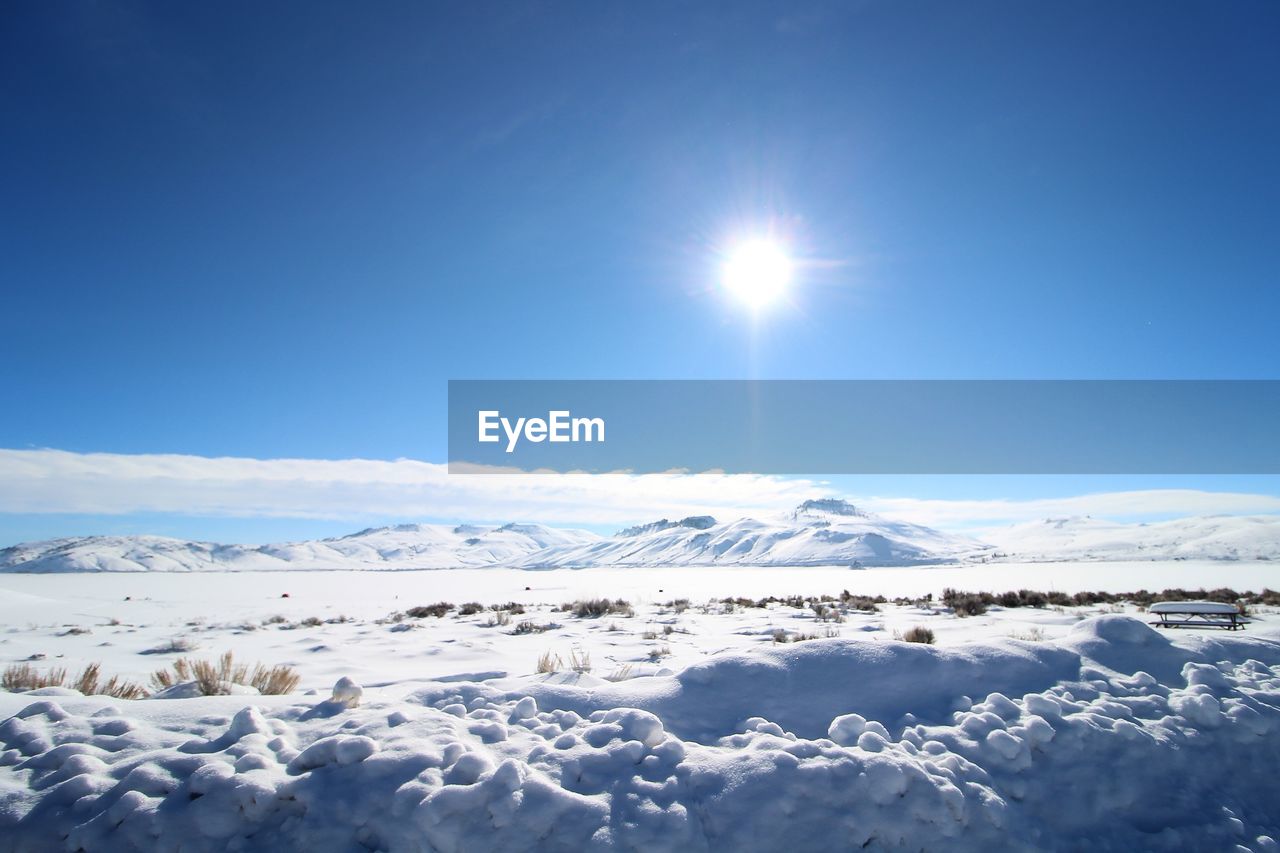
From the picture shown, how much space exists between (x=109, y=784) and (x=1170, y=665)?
8.12 m

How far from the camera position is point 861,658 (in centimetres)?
545

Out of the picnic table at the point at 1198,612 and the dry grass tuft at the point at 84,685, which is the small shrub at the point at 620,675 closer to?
the dry grass tuft at the point at 84,685

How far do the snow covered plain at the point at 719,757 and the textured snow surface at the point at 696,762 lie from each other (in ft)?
0.04

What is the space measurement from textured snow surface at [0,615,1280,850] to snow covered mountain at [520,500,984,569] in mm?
74832

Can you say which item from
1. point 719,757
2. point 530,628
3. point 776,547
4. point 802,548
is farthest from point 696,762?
point 776,547

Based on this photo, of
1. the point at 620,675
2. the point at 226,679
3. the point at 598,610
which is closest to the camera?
the point at 226,679

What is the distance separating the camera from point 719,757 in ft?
13.2

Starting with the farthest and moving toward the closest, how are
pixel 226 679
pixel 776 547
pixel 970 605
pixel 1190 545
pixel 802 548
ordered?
pixel 776 547 → pixel 802 548 → pixel 1190 545 → pixel 970 605 → pixel 226 679

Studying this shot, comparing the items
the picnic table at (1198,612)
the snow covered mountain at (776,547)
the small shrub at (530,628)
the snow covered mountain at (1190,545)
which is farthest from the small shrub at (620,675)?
the snow covered mountain at (776,547)

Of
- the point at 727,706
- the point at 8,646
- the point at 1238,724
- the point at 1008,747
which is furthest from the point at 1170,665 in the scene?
the point at 8,646

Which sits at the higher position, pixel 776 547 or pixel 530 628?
pixel 530 628

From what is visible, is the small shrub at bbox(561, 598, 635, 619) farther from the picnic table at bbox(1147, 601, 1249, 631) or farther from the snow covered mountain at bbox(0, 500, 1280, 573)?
the snow covered mountain at bbox(0, 500, 1280, 573)

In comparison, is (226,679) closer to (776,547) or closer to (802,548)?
(802,548)

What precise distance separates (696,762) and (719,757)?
0.16 m
